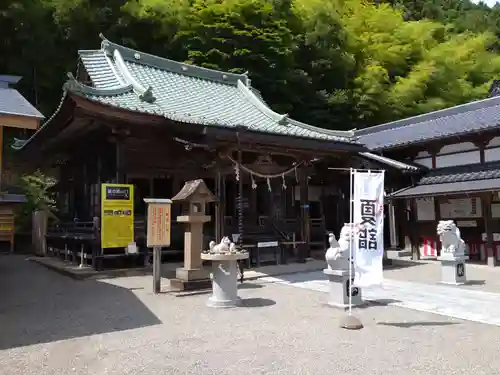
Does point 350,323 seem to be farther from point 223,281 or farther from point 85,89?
point 85,89

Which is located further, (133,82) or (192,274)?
(133,82)

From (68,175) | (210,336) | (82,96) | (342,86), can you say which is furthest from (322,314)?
(342,86)

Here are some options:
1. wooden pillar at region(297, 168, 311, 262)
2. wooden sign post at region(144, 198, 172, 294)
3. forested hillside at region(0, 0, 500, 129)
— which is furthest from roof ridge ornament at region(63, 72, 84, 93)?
forested hillside at region(0, 0, 500, 129)

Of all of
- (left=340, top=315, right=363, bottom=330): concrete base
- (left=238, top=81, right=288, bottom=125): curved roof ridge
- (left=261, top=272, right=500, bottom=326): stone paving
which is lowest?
(left=261, top=272, right=500, bottom=326): stone paving

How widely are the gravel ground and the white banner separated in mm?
830

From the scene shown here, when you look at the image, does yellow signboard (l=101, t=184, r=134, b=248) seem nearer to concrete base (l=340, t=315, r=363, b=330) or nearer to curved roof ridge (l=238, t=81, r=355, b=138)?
curved roof ridge (l=238, t=81, r=355, b=138)

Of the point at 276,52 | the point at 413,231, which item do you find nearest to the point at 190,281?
the point at 413,231

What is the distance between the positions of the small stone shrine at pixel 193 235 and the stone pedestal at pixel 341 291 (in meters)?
3.09

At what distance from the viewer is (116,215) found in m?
11.5

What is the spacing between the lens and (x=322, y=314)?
730 centimetres

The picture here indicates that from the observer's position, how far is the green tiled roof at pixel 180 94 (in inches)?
497

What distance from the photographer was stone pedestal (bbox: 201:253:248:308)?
7941mm

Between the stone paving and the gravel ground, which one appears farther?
the stone paving

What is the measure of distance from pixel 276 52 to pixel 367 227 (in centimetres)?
2210
